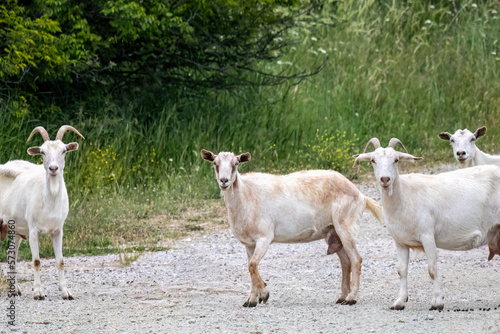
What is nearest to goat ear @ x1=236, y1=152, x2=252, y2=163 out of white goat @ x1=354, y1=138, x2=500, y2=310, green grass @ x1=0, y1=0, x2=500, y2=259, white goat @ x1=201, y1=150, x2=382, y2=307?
white goat @ x1=201, y1=150, x2=382, y2=307

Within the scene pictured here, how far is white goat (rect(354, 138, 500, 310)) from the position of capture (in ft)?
26.6

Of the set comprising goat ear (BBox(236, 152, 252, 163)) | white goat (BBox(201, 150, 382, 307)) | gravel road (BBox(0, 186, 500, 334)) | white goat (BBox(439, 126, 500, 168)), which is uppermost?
white goat (BBox(439, 126, 500, 168))

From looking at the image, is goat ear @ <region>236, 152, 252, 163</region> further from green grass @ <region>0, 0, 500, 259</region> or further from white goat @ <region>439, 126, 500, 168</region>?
white goat @ <region>439, 126, 500, 168</region>

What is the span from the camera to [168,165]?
1587cm

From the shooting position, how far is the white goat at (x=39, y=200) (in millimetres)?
8922

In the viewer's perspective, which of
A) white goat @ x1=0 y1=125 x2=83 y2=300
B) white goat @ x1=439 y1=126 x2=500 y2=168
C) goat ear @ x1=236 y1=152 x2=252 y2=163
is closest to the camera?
goat ear @ x1=236 y1=152 x2=252 y2=163

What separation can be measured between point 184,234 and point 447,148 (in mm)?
7807

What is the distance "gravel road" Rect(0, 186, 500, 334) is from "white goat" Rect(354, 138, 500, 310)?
56 centimetres

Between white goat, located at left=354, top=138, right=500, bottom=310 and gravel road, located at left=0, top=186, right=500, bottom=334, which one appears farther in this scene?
white goat, located at left=354, top=138, right=500, bottom=310

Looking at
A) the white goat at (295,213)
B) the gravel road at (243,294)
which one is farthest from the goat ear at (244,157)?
the gravel road at (243,294)

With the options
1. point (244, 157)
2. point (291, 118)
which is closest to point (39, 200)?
point (244, 157)

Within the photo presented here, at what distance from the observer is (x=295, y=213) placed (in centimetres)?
867

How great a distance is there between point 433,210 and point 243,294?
2216 mm

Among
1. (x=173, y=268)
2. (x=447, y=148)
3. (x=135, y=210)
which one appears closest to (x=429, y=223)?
(x=173, y=268)
